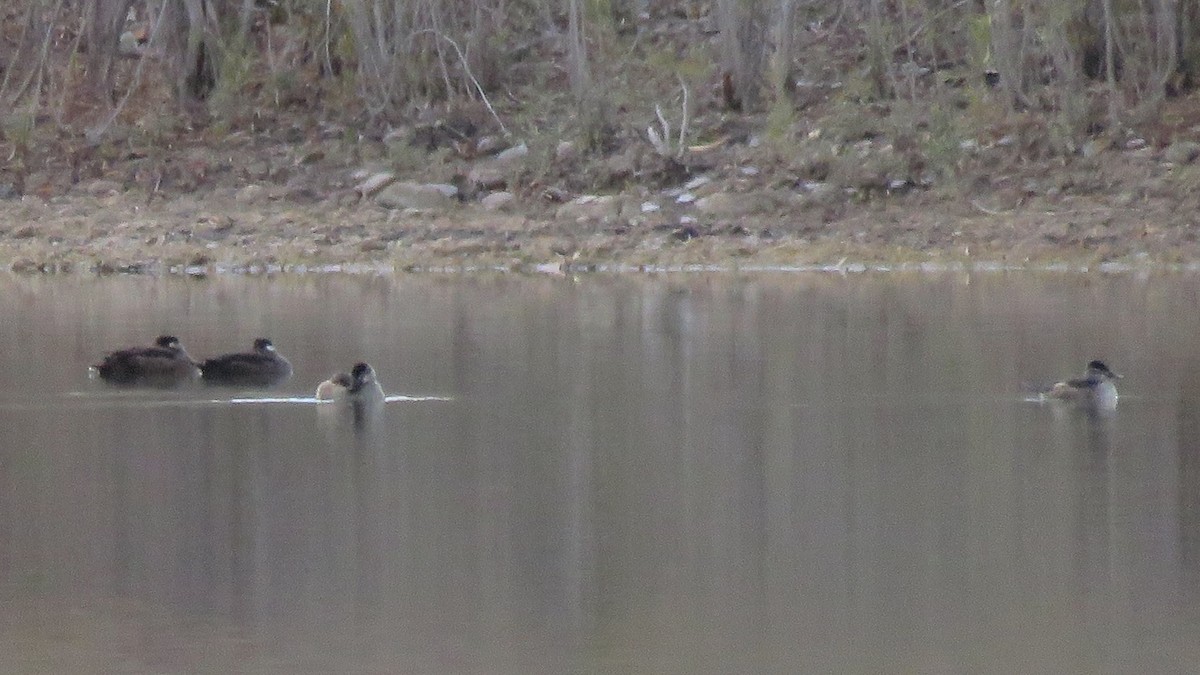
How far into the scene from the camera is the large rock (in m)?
25.2

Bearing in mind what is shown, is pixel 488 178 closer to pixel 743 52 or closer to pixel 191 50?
pixel 743 52

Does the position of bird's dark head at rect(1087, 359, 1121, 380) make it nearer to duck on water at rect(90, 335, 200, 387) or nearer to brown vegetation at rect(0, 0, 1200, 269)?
duck on water at rect(90, 335, 200, 387)

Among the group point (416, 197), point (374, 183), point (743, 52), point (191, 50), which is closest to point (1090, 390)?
point (416, 197)

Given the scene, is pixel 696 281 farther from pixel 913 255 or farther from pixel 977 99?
pixel 977 99

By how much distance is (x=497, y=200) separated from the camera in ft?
82.7

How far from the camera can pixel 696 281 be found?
22156 mm

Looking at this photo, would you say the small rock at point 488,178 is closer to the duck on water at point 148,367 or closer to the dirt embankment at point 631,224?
the dirt embankment at point 631,224

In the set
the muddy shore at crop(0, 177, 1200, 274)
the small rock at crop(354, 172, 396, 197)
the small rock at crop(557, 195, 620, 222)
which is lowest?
the muddy shore at crop(0, 177, 1200, 274)

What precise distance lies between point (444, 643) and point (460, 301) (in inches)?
509

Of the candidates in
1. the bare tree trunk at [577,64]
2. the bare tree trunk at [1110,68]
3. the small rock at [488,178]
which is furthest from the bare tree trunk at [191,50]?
the bare tree trunk at [1110,68]

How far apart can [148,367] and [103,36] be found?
569 inches

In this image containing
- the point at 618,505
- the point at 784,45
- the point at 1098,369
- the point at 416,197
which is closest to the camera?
the point at 618,505

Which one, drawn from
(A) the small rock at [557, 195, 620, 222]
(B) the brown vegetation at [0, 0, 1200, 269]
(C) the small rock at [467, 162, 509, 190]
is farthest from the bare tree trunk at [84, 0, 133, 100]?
(A) the small rock at [557, 195, 620, 222]

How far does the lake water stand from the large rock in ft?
24.4
